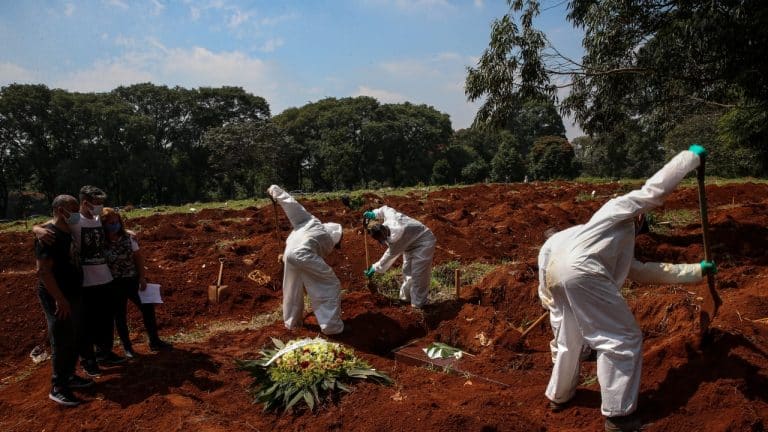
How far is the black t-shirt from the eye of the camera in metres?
4.13

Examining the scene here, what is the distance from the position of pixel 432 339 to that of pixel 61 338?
→ 3408 millimetres

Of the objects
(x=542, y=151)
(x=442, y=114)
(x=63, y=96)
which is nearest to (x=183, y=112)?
(x=63, y=96)

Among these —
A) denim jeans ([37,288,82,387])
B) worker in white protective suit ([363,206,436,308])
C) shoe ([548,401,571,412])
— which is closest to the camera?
shoe ([548,401,571,412])

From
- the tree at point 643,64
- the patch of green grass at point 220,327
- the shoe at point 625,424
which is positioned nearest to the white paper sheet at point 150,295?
the patch of green grass at point 220,327

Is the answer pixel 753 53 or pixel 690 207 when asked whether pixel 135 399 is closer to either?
pixel 753 53

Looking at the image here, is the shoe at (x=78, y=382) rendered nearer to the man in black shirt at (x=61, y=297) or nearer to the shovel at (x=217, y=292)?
the man in black shirt at (x=61, y=297)

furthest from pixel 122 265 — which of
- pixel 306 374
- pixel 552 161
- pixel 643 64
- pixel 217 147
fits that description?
pixel 552 161

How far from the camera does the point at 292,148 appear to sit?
33.2 meters

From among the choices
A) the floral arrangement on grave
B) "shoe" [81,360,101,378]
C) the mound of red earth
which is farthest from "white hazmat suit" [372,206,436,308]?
"shoe" [81,360,101,378]

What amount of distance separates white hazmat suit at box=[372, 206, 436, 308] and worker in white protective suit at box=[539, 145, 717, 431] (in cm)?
290

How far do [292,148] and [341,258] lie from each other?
2497 centimetres

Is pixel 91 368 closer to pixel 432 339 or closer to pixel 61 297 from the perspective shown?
pixel 61 297

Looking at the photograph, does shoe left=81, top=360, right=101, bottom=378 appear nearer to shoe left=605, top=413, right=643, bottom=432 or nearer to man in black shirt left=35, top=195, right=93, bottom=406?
man in black shirt left=35, top=195, right=93, bottom=406

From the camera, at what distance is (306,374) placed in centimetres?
423
